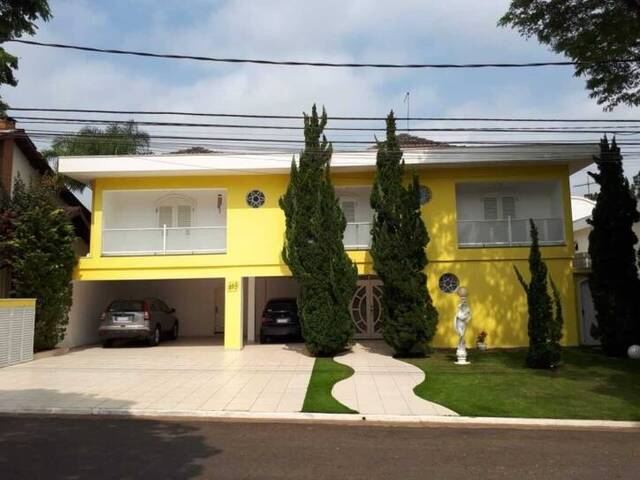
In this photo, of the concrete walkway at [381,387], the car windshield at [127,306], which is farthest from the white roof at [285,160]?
the concrete walkway at [381,387]

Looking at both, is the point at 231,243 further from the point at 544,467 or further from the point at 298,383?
the point at 544,467

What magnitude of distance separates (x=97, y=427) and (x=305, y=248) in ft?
27.0

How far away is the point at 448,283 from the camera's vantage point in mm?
17797

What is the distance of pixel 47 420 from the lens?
8.66m

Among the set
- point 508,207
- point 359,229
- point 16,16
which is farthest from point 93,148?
point 16,16

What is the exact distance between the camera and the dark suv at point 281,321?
748 inches

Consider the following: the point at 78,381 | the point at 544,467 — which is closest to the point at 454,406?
the point at 544,467

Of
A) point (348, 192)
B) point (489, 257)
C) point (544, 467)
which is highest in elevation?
point (348, 192)

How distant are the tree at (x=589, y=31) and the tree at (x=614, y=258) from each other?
120 inches

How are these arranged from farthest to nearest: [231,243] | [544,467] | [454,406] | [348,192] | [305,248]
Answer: [348,192], [231,243], [305,248], [454,406], [544,467]

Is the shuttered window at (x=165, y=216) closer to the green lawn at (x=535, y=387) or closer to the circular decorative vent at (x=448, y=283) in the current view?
the circular decorative vent at (x=448, y=283)

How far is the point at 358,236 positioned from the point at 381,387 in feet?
24.5

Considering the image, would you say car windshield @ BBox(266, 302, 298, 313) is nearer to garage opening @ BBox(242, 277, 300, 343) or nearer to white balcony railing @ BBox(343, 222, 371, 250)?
garage opening @ BBox(242, 277, 300, 343)

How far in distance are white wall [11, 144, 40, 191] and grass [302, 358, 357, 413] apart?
10894 mm
